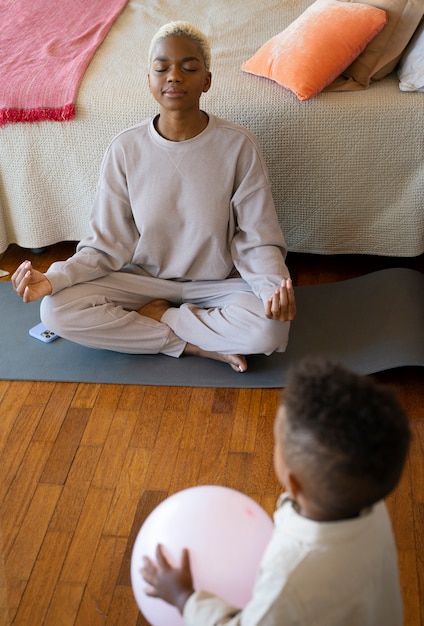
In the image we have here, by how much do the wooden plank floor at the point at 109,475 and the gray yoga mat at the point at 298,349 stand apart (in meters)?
0.04

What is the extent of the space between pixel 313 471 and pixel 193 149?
132cm

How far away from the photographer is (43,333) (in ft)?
7.47

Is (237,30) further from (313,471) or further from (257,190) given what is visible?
(313,471)

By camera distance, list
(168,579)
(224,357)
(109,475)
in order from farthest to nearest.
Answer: (224,357)
(109,475)
(168,579)

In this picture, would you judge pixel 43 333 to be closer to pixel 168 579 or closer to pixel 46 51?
pixel 46 51

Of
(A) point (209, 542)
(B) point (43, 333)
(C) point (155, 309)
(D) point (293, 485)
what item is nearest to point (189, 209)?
(C) point (155, 309)

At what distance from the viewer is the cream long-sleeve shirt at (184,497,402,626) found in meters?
1.00

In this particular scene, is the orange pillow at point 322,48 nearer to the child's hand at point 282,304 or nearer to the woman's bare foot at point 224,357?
the child's hand at point 282,304

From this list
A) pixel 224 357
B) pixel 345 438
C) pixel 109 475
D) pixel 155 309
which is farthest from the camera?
pixel 155 309

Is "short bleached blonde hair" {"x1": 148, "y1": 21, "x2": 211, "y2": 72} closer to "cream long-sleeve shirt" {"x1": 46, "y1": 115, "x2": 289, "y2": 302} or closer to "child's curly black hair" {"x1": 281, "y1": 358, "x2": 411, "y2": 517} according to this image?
"cream long-sleeve shirt" {"x1": 46, "y1": 115, "x2": 289, "y2": 302}

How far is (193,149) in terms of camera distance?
2115 millimetres

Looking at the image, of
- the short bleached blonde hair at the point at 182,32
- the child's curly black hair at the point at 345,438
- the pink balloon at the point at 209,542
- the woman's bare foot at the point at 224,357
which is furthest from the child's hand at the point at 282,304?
the child's curly black hair at the point at 345,438

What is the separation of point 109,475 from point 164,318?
52cm

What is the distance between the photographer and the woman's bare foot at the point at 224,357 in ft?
6.95
